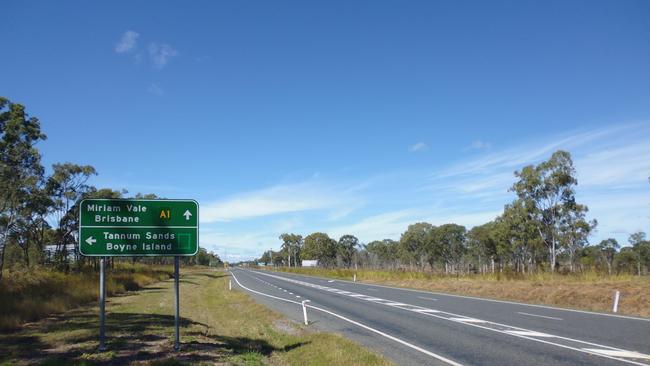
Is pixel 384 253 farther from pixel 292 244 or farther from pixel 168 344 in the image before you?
pixel 168 344

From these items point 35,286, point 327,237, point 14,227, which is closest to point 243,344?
point 35,286

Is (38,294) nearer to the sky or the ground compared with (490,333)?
nearer to the sky

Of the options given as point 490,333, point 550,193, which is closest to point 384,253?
point 550,193

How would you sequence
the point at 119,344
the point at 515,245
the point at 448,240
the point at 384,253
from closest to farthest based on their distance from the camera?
the point at 119,344 < the point at 515,245 < the point at 448,240 < the point at 384,253

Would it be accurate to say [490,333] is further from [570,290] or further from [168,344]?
[570,290]

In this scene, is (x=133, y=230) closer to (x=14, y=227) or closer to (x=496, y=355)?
(x=496, y=355)

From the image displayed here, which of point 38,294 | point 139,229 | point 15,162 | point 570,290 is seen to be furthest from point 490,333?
point 15,162

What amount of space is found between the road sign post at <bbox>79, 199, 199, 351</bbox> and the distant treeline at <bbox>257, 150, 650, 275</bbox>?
29375 mm

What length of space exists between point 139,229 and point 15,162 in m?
21.2

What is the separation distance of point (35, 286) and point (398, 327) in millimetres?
17324

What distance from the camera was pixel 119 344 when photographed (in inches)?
407

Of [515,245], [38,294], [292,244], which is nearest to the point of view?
[38,294]

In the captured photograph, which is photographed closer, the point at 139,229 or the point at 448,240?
the point at 139,229

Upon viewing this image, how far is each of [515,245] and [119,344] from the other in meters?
59.5
